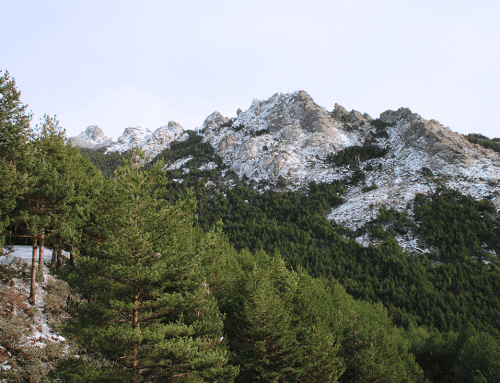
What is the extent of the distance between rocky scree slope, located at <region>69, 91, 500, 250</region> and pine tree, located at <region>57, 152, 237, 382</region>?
220 ft

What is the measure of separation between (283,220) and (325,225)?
15.2 metres

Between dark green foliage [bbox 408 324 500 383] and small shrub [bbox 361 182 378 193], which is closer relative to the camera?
dark green foliage [bbox 408 324 500 383]

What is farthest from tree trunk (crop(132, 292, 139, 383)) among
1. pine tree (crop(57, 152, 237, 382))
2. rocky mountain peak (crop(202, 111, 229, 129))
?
rocky mountain peak (crop(202, 111, 229, 129))

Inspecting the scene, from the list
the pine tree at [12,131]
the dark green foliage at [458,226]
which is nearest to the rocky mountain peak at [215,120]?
the dark green foliage at [458,226]

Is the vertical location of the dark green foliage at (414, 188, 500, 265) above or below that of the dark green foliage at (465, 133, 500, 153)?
below

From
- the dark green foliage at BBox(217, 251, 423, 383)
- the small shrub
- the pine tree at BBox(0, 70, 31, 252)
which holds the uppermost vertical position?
the small shrub

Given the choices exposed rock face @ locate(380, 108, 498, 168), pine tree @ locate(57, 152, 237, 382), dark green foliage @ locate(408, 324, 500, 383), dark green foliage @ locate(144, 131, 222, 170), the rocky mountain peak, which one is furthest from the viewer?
the rocky mountain peak

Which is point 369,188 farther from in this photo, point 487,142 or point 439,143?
point 487,142

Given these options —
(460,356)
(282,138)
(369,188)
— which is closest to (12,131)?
(460,356)

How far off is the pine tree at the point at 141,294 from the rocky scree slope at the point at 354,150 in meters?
67.2

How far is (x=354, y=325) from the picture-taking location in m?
20.1

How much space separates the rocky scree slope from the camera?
258 feet

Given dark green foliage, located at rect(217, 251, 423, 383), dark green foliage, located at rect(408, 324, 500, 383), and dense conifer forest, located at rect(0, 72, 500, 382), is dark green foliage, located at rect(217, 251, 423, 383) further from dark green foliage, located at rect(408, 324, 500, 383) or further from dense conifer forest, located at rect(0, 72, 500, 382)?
dark green foliage, located at rect(408, 324, 500, 383)

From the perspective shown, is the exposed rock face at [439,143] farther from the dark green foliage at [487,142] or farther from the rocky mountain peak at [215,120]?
the rocky mountain peak at [215,120]
